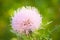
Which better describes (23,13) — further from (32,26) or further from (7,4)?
(7,4)

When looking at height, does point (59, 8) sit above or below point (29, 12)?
above

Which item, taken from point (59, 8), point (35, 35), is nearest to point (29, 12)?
point (35, 35)

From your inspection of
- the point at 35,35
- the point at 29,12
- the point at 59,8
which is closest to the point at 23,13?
the point at 29,12

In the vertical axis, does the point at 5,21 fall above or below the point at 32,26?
above

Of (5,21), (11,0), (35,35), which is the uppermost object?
(11,0)

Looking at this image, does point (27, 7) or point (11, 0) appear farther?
point (11, 0)

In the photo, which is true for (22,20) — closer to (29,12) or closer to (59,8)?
(29,12)
